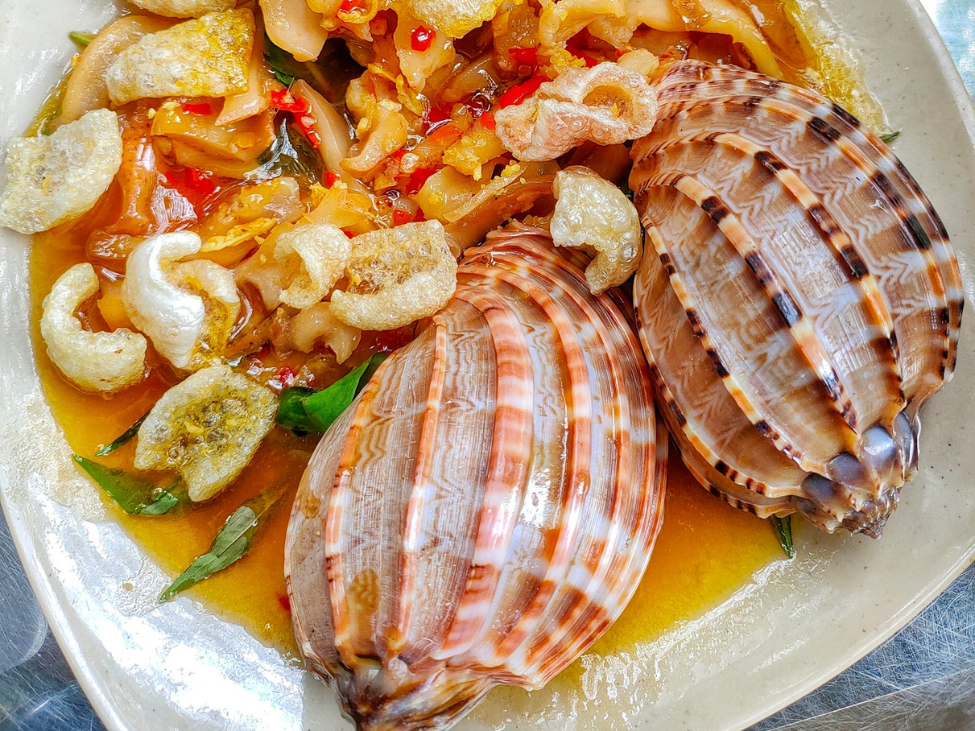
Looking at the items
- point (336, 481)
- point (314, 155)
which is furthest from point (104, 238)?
point (336, 481)

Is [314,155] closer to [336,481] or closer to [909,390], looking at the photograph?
[336,481]

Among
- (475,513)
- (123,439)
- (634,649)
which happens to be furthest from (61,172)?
(634,649)

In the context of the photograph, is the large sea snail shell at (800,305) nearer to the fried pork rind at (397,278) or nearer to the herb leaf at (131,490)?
the fried pork rind at (397,278)

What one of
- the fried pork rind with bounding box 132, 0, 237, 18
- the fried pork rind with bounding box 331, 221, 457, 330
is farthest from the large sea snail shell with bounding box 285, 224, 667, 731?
the fried pork rind with bounding box 132, 0, 237, 18

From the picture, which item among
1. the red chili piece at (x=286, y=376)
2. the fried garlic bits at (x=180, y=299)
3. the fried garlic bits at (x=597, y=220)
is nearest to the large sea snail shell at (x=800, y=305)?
the fried garlic bits at (x=597, y=220)

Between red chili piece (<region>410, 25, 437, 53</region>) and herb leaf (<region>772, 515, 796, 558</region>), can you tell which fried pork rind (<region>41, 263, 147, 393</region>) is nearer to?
red chili piece (<region>410, 25, 437, 53</region>)

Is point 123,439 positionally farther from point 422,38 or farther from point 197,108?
point 422,38
